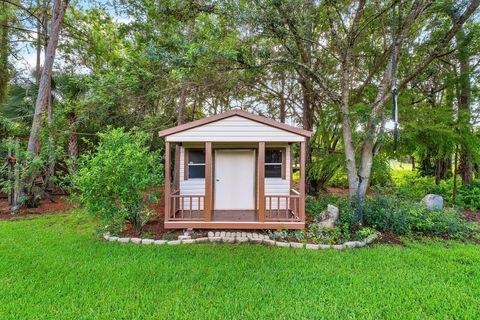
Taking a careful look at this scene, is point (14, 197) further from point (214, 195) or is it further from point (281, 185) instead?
point (281, 185)

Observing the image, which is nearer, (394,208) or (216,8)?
(394,208)

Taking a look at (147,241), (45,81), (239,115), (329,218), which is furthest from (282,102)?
(45,81)

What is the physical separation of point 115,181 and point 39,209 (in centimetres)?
499

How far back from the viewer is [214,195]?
22.7ft

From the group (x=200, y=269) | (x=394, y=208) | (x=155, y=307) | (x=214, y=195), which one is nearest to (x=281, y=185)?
(x=214, y=195)

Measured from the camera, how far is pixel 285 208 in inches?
262

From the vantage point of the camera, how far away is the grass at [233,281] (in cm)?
269

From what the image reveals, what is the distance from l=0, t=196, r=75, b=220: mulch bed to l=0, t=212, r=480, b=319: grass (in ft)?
9.14

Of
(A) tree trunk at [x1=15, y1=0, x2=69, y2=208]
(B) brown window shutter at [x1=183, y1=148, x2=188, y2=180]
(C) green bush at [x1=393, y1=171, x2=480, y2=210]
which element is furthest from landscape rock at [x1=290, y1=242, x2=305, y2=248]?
(A) tree trunk at [x1=15, y1=0, x2=69, y2=208]

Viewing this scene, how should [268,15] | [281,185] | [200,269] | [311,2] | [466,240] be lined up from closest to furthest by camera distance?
[200,269], [466,240], [268,15], [311,2], [281,185]

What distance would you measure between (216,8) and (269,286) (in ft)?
21.1

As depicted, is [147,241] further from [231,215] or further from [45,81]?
[45,81]

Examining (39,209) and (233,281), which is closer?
(233,281)

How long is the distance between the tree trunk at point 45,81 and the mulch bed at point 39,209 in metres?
1.80
